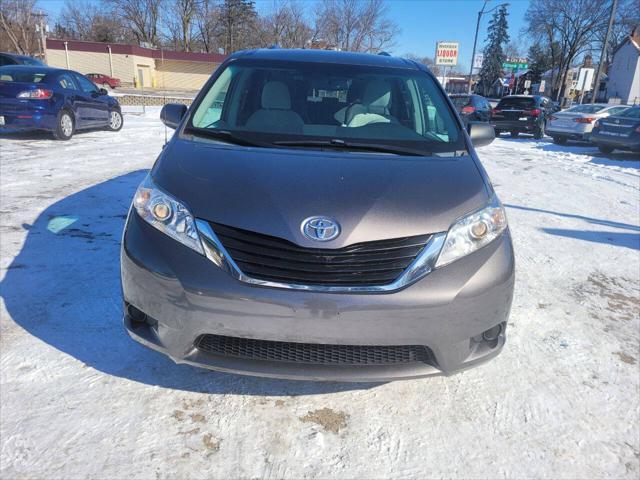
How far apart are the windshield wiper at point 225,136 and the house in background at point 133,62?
48168 millimetres

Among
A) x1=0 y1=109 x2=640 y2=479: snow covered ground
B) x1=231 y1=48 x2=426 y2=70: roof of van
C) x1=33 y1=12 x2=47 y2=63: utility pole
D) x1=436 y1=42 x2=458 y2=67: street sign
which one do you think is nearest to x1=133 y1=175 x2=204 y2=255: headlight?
x1=0 y1=109 x2=640 y2=479: snow covered ground

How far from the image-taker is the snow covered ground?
2.02 m

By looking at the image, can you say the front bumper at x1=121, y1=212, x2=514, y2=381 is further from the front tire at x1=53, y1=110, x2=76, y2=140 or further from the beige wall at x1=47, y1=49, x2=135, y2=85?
the beige wall at x1=47, y1=49, x2=135, y2=85

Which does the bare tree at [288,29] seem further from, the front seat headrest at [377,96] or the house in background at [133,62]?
the front seat headrest at [377,96]

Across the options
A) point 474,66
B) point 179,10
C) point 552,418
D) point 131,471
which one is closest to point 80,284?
point 131,471

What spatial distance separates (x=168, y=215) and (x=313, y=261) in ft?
2.30

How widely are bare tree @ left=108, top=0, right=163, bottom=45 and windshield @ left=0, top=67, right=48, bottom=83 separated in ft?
185

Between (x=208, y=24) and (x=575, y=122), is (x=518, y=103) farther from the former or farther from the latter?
(x=208, y=24)

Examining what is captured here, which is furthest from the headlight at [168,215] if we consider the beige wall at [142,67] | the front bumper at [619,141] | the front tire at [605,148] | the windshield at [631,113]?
the beige wall at [142,67]

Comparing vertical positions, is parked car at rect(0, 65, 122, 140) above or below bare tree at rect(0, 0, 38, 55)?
below

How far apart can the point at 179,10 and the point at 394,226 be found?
65.4 metres

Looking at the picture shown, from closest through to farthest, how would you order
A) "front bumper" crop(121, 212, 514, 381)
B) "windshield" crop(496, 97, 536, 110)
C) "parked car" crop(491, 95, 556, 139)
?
"front bumper" crop(121, 212, 514, 381) < "parked car" crop(491, 95, 556, 139) < "windshield" crop(496, 97, 536, 110)

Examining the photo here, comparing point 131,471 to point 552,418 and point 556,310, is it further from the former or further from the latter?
point 556,310

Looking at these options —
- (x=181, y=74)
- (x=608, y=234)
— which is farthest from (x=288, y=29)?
(x=608, y=234)
